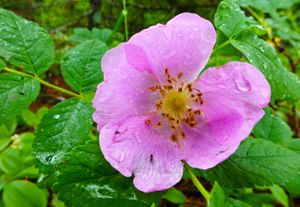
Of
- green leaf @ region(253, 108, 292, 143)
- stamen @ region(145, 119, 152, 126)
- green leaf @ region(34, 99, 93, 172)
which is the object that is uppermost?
stamen @ region(145, 119, 152, 126)

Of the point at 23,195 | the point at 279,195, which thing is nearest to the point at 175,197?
the point at 279,195

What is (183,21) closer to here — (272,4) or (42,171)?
(42,171)

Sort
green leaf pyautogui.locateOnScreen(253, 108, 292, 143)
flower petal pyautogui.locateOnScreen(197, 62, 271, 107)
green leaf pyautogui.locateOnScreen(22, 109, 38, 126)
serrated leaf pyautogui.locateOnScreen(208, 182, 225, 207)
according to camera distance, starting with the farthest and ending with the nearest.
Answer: green leaf pyautogui.locateOnScreen(22, 109, 38, 126), green leaf pyautogui.locateOnScreen(253, 108, 292, 143), flower petal pyautogui.locateOnScreen(197, 62, 271, 107), serrated leaf pyautogui.locateOnScreen(208, 182, 225, 207)

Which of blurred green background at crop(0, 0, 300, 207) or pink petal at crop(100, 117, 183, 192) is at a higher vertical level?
pink petal at crop(100, 117, 183, 192)

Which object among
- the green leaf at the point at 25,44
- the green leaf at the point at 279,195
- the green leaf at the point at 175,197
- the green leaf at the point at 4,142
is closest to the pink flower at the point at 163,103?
the green leaf at the point at 25,44

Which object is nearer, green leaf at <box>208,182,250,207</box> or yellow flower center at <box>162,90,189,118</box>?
green leaf at <box>208,182,250,207</box>

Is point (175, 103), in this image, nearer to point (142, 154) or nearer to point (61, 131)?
point (142, 154)

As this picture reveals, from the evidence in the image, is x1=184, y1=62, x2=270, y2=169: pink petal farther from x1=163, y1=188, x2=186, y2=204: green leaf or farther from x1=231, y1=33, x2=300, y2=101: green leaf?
x1=163, y1=188, x2=186, y2=204: green leaf

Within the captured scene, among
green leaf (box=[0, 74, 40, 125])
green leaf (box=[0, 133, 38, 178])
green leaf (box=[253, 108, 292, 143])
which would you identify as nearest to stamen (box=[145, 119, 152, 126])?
green leaf (box=[0, 74, 40, 125])
